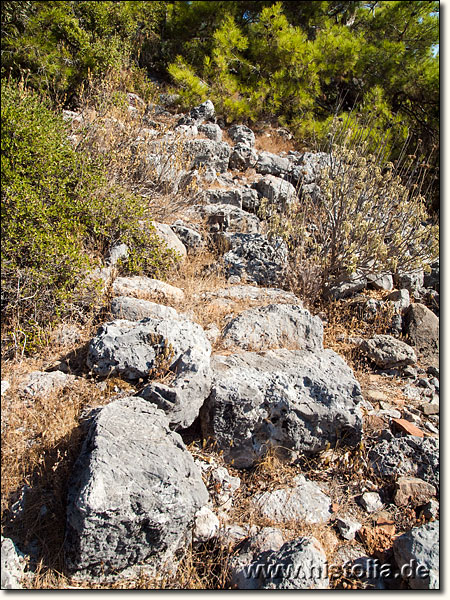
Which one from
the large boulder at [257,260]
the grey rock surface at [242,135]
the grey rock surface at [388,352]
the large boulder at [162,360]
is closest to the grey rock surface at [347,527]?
the large boulder at [162,360]

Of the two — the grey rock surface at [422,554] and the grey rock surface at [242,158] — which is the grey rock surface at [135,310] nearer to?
the grey rock surface at [422,554]

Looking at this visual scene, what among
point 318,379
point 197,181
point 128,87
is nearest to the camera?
point 318,379

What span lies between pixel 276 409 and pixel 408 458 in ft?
3.29

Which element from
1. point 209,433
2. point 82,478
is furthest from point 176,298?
point 82,478

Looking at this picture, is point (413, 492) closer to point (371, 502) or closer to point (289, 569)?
point (371, 502)

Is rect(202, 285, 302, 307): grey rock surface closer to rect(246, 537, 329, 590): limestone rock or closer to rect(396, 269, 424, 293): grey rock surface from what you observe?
rect(396, 269, 424, 293): grey rock surface

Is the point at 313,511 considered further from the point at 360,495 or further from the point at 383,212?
the point at 383,212

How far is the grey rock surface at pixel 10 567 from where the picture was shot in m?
2.24

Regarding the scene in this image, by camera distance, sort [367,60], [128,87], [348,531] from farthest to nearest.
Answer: [367,60], [128,87], [348,531]

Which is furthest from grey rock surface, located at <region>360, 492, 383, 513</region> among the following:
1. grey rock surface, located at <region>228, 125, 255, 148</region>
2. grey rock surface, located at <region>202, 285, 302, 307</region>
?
grey rock surface, located at <region>228, 125, 255, 148</region>

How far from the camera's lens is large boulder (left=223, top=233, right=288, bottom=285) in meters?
5.11

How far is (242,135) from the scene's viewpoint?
777 centimetres

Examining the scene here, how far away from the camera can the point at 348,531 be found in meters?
2.83

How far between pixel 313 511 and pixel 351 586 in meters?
0.49
